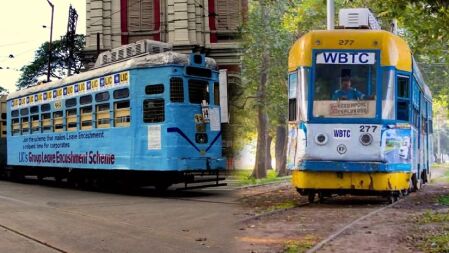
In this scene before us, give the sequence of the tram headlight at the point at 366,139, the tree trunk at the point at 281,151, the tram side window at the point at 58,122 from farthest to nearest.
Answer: the tree trunk at the point at 281,151
the tram side window at the point at 58,122
the tram headlight at the point at 366,139

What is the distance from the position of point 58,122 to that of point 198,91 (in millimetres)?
5371

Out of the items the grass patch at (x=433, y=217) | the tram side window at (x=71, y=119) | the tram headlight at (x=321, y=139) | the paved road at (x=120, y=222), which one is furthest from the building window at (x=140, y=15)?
the grass patch at (x=433, y=217)

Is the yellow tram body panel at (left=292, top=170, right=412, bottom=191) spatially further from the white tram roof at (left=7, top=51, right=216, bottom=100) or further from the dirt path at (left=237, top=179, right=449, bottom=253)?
the white tram roof at (left=7, top=51, right=216, bottom=100)

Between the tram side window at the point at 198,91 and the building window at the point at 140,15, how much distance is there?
15.2m

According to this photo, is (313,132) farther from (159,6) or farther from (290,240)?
(159,6)

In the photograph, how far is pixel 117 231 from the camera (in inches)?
338

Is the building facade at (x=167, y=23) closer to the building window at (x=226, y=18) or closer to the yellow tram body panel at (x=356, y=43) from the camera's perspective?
the building window at (x=226, y=18)

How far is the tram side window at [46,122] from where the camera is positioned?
17953 mm

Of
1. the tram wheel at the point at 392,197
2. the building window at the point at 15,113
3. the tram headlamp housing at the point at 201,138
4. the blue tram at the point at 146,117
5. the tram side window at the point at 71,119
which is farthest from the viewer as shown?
the building window at the point at 15,113

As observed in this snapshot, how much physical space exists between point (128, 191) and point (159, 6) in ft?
49.1

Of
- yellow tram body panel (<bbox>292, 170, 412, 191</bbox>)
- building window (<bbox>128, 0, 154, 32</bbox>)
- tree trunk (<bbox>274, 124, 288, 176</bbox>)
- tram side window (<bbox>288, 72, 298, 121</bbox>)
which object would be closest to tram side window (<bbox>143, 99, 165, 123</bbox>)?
tram side window (<bbox>288, 72, 298, 121</bbox>)

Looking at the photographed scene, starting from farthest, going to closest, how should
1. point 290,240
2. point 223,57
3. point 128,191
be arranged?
point 223,57 → point 128,191 → point 290,240

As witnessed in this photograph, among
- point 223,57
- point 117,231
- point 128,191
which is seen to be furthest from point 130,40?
point 117,231

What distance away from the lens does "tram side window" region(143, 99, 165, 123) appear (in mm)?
13500
